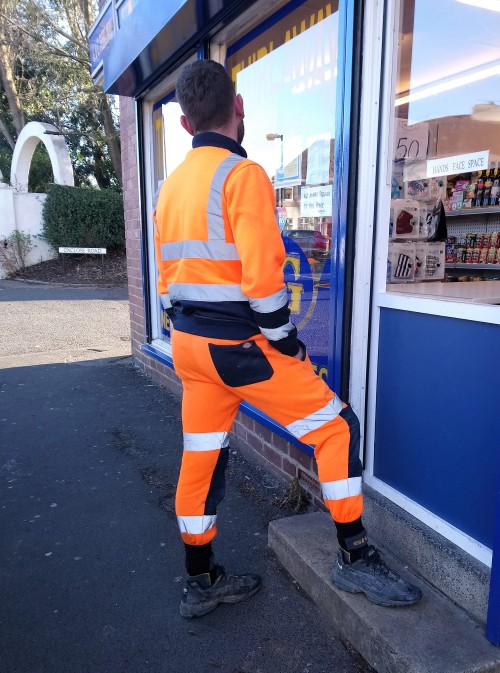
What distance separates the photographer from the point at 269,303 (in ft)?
5.80

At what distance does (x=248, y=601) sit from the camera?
2238mm

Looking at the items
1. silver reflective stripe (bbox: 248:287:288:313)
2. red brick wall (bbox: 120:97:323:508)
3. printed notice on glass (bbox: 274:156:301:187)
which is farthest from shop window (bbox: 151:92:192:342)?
silver reflective stripe (bbox: 248:287:288:313)

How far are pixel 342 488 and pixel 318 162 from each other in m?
1.80

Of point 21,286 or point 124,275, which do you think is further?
point 124,275

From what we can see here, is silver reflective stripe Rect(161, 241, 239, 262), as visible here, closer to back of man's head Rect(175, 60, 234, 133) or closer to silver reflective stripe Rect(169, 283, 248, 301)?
silver reflective stripe Rect(169, 283, 248, 301)

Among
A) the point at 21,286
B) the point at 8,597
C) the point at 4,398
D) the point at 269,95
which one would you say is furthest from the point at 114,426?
the point at 21,286

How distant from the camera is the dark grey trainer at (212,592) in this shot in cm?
213

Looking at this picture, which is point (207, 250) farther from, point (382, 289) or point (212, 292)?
point (382, 289)

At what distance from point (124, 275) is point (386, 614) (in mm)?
15732

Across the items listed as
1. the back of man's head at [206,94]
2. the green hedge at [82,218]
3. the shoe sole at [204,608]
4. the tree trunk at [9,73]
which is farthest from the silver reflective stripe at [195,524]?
the tree trunk at [9,73]

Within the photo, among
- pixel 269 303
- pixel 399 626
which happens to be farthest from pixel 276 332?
pixel 399 626

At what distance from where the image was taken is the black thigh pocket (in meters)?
1.86

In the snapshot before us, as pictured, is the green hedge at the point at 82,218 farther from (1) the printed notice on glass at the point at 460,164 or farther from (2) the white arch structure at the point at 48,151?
(1) the printed notice on glass at the point at 460,164

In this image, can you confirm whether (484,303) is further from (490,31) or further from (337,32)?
(490,31)
